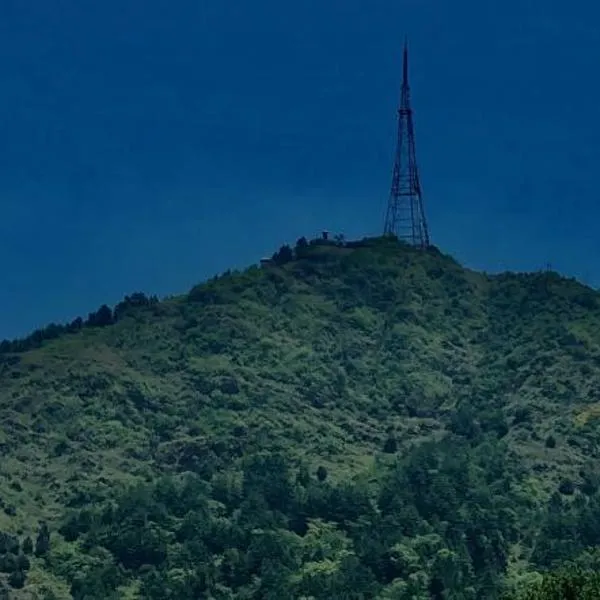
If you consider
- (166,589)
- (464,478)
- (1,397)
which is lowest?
(166,589)

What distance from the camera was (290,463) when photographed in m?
174

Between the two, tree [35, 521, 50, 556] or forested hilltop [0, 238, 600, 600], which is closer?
forested hilltop [0, 238, 600, 600]

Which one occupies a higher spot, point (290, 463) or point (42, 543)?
point (290, 463)

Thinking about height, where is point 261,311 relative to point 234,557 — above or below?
above

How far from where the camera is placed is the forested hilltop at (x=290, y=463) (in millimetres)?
154375

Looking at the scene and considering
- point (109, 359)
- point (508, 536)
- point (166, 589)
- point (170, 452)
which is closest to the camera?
point (166, 589)

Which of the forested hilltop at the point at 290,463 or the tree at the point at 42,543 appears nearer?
the forested hilltop at the point at 290,463

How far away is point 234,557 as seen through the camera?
15538 cm

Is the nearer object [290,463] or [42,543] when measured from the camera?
[42,543]

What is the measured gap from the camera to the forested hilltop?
154375 millimetres

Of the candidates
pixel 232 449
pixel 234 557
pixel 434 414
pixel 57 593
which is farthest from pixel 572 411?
pixel 57 593

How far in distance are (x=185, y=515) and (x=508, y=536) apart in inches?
850

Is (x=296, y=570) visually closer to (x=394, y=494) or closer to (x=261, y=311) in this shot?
(x=394, y=494)

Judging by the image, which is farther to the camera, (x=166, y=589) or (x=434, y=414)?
(x=434, y=414)
